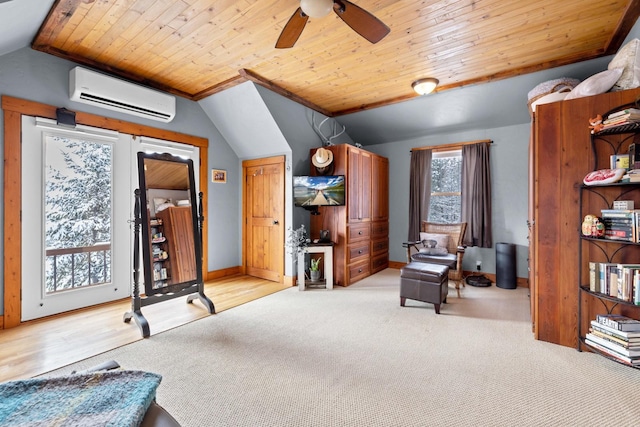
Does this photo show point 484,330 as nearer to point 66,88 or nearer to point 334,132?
point 334,132

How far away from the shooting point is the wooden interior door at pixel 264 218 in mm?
4477

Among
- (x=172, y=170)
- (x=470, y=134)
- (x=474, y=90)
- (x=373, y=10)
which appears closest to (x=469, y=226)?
(x=470, y=134)

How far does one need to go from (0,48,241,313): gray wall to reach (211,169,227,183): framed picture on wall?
7cm

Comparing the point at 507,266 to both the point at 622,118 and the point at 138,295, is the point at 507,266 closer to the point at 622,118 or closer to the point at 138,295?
the point at 622,118

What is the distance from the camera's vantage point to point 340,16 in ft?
6.53

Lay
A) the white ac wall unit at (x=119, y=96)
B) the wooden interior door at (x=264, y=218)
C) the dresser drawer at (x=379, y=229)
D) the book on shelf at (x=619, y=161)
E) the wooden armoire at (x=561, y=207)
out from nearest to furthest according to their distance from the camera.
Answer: the book on shelf at (x=619, y=161)
the wooden armoire at (x=561, y=207)
the white ac wall unit at (x=119, y=96)
the wooden interior door at (x=264, y=218)
the dresser drawer at (x=379, y=229)

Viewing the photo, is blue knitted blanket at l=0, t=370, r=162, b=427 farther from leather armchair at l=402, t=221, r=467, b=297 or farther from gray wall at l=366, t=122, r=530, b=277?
gray wall at l=366, t=122, r=530, b=277

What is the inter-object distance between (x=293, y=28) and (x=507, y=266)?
422cm

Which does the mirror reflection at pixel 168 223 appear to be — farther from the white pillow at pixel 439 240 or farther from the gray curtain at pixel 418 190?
the gray curtain at pixel 418 190

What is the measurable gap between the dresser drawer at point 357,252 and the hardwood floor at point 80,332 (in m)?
1.46

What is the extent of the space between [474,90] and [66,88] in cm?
491

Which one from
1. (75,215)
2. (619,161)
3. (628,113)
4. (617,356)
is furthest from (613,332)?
(75,215)

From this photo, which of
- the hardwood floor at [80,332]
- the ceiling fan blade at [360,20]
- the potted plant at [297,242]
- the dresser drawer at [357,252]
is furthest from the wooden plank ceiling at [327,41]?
the hardwood floor at [80,332]

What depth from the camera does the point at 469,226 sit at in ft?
15.5
